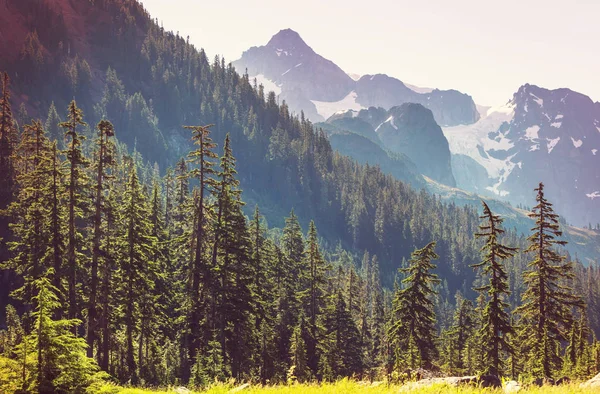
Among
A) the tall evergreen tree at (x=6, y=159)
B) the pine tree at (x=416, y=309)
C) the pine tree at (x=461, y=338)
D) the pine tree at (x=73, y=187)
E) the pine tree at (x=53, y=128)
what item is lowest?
the pine tree at (x=461, y=338)

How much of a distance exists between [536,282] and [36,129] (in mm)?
37302

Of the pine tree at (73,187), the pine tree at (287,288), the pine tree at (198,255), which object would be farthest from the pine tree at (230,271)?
the pine tree at (73,187)

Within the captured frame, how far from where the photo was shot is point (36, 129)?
3284cm

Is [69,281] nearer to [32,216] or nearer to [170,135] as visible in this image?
[32,216]

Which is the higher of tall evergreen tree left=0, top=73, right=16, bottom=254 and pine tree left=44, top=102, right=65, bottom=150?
pine tree left=44, top=102, right=65, bottom=150

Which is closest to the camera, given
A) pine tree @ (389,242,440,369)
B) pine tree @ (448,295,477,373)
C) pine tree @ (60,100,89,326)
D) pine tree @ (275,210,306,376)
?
A: pine tree @ (60,100,89,326)

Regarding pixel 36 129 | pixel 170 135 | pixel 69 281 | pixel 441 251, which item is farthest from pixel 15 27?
pixel 441 251

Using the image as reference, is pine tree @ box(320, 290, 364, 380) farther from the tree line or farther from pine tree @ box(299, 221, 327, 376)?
pine tree @ box(299, 221, 327, 376)

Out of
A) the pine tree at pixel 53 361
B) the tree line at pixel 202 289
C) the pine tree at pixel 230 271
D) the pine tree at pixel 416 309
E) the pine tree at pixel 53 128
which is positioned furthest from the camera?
the pine tree at pixel 53 128

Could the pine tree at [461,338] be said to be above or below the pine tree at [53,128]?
below

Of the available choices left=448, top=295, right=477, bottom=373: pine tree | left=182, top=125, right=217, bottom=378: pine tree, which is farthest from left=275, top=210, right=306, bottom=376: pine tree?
left=448, top=295, right=477, bottom=373: pine tree

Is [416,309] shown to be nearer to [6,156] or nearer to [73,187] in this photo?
[73,187]

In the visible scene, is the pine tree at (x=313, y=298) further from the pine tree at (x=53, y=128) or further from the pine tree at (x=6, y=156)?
the pine tree at (x=53, y=128)

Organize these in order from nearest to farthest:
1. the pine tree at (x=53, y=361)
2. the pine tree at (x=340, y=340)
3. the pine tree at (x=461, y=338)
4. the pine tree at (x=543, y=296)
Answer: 1. the pine tree at (x=53, y=361)
2. the pine tree at (x=543, y=296)
3. the pine tree at (x=340, y=340)
4. the pine tree at (x=461, y=338)
